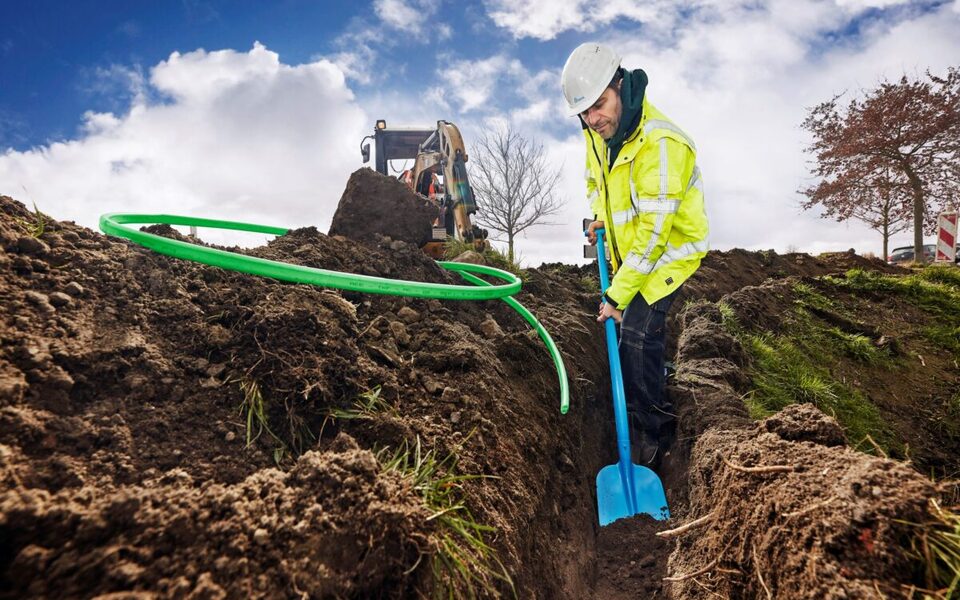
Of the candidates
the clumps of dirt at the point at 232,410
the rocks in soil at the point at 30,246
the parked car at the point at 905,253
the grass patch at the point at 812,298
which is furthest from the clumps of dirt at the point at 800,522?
the parked car at the point at 905,253

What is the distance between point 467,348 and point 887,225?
21226mm

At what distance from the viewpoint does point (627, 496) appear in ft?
10.2

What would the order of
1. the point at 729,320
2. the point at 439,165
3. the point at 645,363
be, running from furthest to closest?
the point at 439,165
the point at 729,320
the point at 645,363

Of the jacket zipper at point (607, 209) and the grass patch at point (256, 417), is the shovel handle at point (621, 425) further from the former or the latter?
the grass patch at point (256, 417)

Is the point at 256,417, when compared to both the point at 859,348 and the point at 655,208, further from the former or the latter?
the point at 859,348

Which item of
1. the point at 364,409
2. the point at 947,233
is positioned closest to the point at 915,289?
the point at 947,233

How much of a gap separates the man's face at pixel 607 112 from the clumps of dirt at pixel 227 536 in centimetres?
282

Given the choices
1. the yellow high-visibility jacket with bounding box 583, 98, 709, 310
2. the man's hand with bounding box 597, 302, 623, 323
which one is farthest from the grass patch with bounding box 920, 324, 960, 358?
the man's hand with bounding box 597, 302, 623, 323

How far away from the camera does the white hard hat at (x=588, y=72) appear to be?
331 centimetres

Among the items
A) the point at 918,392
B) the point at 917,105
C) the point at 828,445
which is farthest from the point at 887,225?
the point at 828,445

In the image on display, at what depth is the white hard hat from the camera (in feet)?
10.9

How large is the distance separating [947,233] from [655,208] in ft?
44.0

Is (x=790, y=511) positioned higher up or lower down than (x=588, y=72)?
lower down

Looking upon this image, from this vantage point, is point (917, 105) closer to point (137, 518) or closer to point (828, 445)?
point (828, 445)
